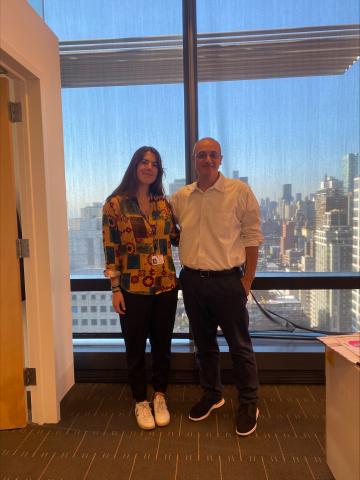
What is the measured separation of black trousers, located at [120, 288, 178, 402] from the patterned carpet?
276 millimetres

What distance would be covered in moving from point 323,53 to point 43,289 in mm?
2542

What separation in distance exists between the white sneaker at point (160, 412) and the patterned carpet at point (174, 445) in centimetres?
4

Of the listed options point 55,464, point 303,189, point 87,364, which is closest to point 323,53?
point 303,189

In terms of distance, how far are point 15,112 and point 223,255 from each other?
1409 mm

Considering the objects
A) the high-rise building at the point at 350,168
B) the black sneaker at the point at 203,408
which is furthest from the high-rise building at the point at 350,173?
the black sneaker at the point at 203,408

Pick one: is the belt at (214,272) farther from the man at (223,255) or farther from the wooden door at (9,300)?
the wooden door at (9,300)

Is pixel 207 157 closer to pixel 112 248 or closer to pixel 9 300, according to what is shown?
pixel 112 248

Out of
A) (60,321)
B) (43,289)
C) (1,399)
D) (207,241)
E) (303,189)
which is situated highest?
(303,189)

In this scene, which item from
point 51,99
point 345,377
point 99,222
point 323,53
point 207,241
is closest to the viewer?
point 345,377

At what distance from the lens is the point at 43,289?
2.12 meters

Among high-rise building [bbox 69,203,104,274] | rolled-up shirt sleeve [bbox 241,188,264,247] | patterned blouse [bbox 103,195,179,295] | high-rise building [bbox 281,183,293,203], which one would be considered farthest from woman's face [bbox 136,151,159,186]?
high-rise building [bbox 281,183,293,203]

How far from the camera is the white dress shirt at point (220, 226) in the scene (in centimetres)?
201

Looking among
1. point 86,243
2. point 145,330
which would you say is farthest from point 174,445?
point 86,243

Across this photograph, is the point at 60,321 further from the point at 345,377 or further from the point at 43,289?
the point at 345,377
